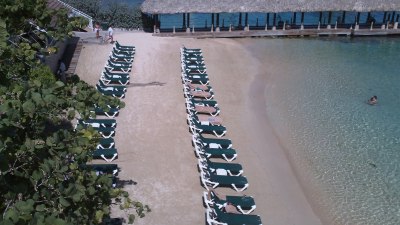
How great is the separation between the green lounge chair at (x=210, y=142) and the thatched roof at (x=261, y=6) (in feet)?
52.6

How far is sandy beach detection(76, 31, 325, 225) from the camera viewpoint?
11.7m

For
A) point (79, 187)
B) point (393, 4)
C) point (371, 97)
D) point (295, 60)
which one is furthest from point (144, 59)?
point (79, 187)

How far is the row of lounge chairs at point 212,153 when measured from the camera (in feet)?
35.3

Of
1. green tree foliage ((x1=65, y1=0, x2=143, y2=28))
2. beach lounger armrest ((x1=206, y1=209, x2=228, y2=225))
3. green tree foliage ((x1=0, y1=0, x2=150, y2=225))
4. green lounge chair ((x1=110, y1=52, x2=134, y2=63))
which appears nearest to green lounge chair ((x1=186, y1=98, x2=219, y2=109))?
green lounge chair ((x1=110, y1=52, x2=134, y2=63))

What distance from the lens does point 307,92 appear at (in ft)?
66.8

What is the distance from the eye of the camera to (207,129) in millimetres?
15336

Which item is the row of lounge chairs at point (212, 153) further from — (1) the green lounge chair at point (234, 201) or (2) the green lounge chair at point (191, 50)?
(2) the green lounge chair at point (191, 50)

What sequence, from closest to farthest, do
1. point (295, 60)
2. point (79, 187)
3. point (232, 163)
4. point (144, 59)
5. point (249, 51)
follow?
point (79, 187) < point (232, 163) < point (144, 59) < point (295, 60) < point (249, 51)

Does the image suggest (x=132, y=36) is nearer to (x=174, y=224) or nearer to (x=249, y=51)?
(x=249, y=51)

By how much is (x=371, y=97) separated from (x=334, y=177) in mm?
7840

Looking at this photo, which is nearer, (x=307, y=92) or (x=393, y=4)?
(x=307, y=92)

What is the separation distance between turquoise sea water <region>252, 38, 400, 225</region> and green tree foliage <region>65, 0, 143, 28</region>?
881cm

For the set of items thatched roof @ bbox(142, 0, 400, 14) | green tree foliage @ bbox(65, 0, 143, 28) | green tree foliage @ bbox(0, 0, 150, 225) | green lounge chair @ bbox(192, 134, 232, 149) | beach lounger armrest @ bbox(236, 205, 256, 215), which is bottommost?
beach lounger armrest @ bbox(236, 205, 256, 215)

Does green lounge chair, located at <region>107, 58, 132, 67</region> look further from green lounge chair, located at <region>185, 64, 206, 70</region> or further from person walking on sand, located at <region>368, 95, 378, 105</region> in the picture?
person walking on sand, located at <region>368, 95, 378, 105</region>
